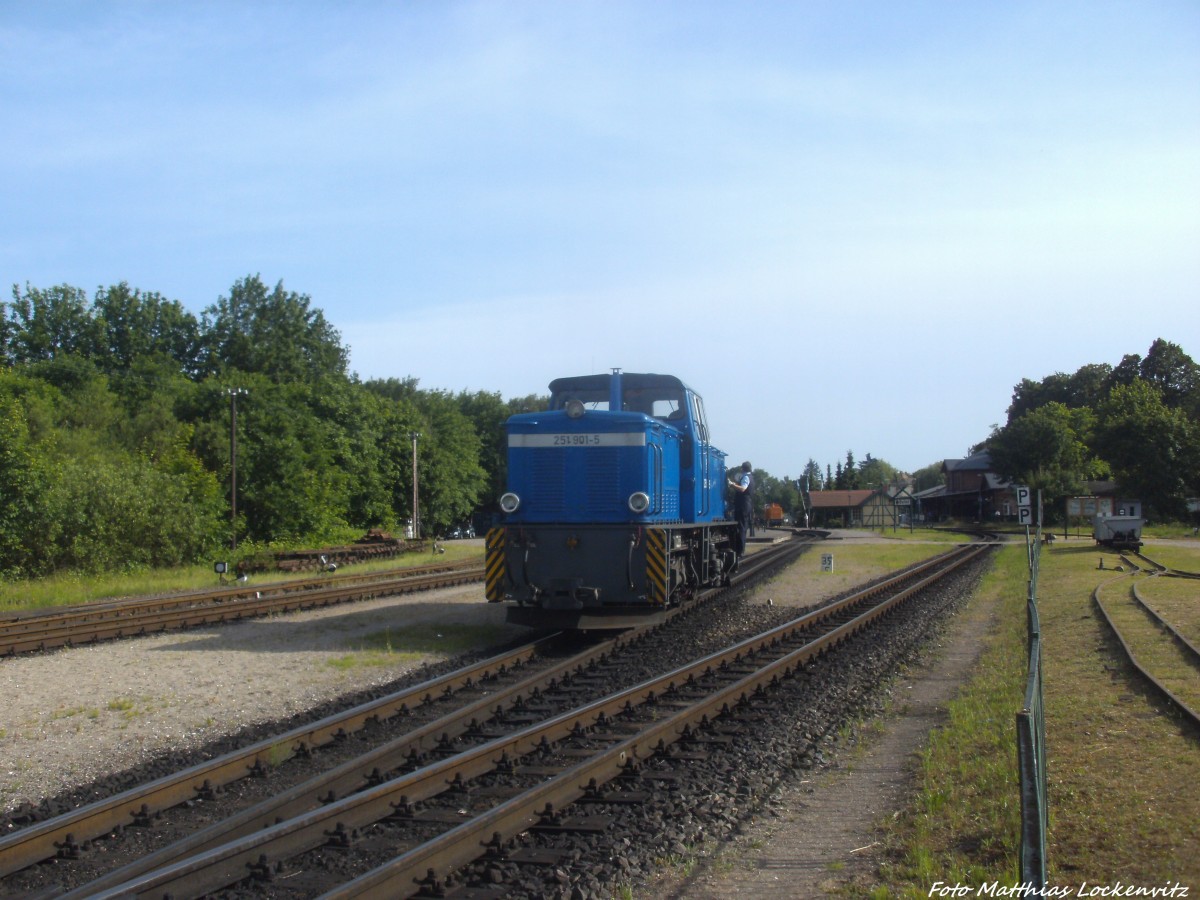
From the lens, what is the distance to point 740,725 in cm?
862

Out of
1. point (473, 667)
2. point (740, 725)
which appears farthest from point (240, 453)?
point (740, 725)

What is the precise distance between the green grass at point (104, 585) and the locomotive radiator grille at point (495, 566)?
40.9 feet

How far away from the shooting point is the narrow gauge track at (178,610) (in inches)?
560

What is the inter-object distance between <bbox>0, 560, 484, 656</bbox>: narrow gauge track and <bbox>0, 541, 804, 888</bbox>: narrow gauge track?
7086 millimetres

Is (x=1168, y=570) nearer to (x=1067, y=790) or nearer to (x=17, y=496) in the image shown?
(x=1067, y=790)

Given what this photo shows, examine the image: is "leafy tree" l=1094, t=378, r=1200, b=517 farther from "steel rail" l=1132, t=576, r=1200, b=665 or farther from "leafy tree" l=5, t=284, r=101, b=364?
"leafy tree" l=5, t=284, r=101, b=364

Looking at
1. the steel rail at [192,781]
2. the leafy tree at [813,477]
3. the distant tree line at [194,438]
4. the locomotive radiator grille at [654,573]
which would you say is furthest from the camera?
the leafy tree at [813,477]

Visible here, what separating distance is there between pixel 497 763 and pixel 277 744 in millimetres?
1814

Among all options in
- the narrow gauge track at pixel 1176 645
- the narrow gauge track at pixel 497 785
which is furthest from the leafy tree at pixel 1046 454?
the narrow gauge track at pixel 497 785

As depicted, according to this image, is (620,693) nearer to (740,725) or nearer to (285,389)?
(740,725)

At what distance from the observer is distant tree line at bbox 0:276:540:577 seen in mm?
28453

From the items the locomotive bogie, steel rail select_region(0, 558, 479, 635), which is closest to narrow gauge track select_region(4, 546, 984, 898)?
the locomotive bogie

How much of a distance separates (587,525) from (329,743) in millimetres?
5526

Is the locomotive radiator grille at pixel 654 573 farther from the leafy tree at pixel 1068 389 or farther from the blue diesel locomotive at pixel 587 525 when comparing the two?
the leafy tree at pixel 1068 389
